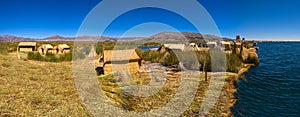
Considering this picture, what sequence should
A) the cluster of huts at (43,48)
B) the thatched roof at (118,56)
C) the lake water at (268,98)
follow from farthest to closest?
1. the cluster of huts at (43,48)
2. the thatched roof at (118,56)
3. the lake water at (268,98)

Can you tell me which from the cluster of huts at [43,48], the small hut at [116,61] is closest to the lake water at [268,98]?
the small hut at [116,61]

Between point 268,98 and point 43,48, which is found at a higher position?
point 43,48

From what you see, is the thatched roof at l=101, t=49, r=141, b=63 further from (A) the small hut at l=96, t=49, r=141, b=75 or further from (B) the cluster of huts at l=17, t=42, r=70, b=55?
(B) the cluster of huts at l=17, t=42, r=70, b=55

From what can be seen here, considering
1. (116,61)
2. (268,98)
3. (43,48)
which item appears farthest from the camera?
(43,48)

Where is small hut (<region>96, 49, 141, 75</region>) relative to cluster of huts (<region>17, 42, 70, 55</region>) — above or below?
below

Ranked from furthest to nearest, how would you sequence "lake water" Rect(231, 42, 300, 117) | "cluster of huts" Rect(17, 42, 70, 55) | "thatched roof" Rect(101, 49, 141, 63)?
"cluster of huts" Rect(17, 42, 70, 55) → "thatched roof" Rect(101, 49, 141, 63) → "lake water" Rect(231, 42, 300, 117)

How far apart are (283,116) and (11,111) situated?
397 inches

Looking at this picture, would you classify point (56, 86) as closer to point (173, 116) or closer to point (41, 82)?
point (41, 82)

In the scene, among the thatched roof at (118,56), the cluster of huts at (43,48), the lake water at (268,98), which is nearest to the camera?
the lake water at (268,98)

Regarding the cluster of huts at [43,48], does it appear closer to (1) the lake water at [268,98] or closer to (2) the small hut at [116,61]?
(2) the small hut at [116,61]

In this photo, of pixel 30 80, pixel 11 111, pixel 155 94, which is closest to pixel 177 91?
pixel 155 94

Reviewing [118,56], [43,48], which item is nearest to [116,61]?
[118,56]

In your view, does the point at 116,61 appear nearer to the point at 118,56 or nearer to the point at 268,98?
the point at 118,56

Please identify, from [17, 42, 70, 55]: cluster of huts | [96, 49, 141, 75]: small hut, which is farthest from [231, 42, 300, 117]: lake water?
[17, 42, 70, 55]: cluster of huts
